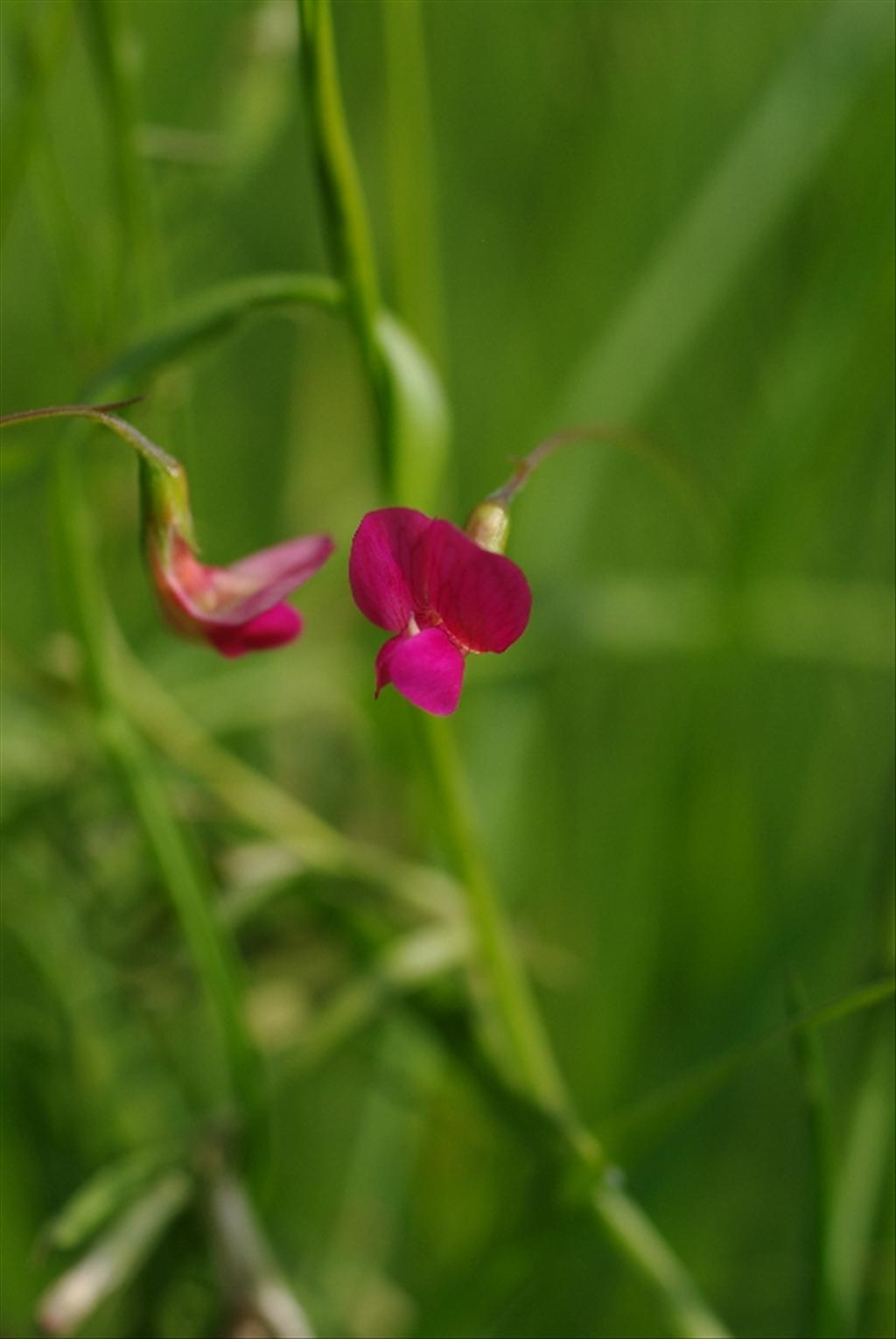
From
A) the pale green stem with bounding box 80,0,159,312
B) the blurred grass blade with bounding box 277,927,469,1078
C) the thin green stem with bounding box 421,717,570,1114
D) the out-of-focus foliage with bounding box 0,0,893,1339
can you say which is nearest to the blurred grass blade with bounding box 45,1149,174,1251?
the out-of-focus foliage with bounding box 0,0,893,1339

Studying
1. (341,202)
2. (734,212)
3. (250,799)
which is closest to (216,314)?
(341,202)

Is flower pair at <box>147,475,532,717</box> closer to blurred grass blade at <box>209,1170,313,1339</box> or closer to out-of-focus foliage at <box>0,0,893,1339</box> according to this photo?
out-of-focus foliage at <box>0,0,893,1339</box>

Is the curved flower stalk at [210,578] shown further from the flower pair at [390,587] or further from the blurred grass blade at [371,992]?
A: the blurred grass blade at [371,992]

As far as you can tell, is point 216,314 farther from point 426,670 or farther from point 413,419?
point 426,670

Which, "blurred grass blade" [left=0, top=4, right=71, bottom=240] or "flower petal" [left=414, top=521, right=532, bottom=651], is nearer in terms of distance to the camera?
"flower petal" [left=414, top=521, right=532, bottom=651]

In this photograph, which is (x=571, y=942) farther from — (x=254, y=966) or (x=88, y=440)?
(x=88, y=440)

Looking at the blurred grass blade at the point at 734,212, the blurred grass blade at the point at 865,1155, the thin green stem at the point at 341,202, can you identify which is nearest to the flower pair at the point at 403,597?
the thin green stem at the point at 341,202
